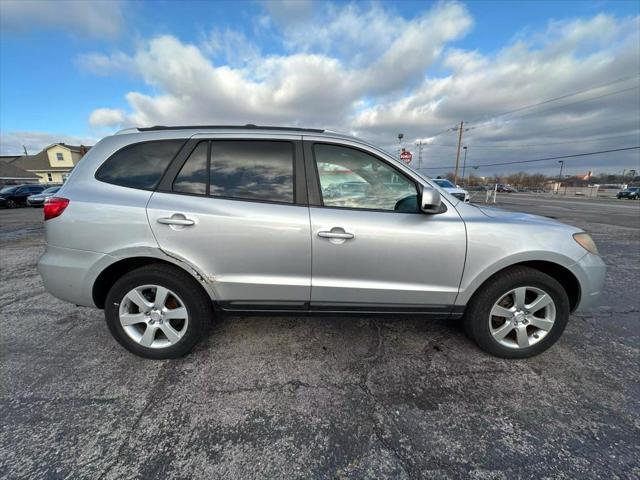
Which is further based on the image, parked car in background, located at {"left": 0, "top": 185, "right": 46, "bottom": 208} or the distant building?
the distant building

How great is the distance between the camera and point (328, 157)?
2.44m

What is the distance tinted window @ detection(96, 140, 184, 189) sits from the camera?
2365 mm

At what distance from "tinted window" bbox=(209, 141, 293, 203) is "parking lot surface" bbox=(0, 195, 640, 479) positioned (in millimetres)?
1412

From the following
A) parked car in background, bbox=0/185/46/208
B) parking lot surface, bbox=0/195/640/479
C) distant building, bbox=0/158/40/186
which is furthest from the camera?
distant building, bbox=0/158/40/186

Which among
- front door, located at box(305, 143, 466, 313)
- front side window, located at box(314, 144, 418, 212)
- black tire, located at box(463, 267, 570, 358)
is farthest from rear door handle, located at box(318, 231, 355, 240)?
black tire, located at box(463, 267, 570, 358)

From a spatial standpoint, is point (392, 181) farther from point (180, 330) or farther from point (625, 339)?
point (625, 339)

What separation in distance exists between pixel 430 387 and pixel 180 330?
6.73ft

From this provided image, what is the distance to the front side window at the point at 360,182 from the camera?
2.38m

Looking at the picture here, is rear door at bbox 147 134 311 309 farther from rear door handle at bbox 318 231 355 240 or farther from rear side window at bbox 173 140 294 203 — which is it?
rear door handle at bbox 318 231 355 240

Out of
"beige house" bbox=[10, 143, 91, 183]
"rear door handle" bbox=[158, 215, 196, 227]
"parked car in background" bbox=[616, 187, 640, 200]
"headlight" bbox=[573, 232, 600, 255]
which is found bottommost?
"parked car in background" bbox=[616, 187, 640, 200]

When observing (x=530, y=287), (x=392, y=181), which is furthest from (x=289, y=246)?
(x=530, y=287)

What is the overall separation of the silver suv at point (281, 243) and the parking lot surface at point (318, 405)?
0.35 meters

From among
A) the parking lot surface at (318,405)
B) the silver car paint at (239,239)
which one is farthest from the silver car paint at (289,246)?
the parking lot surface at (318,405)

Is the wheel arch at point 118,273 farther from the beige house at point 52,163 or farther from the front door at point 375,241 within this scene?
the beige house at point 52,163
